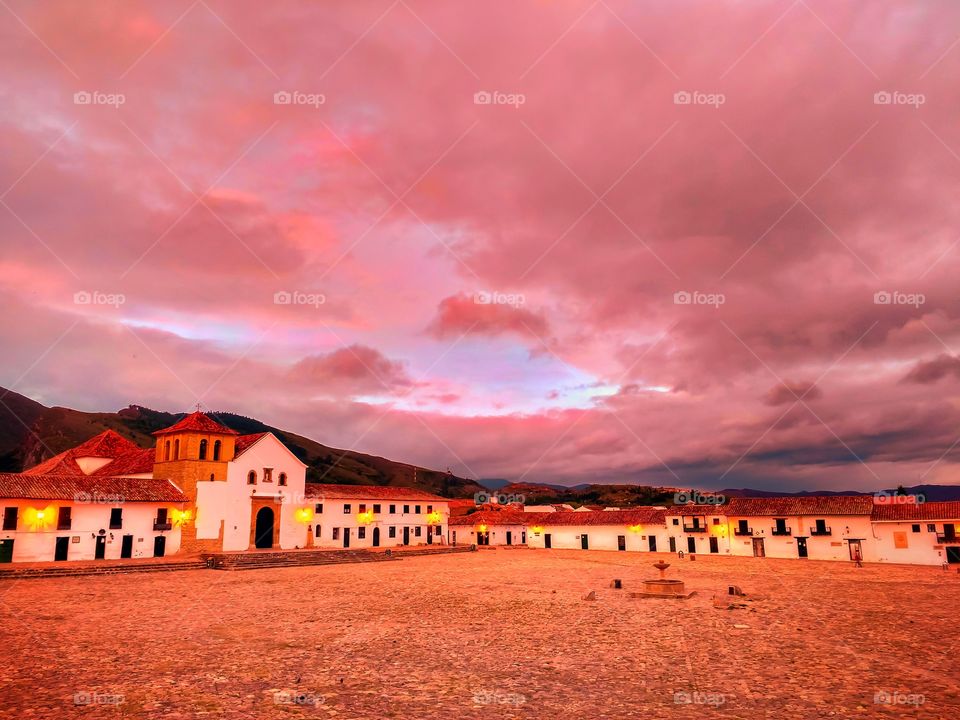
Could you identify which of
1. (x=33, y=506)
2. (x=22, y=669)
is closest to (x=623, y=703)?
(x=22, y=669)

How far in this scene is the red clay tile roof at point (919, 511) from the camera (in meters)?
47.0

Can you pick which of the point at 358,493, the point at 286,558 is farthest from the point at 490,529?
the point at 286,558

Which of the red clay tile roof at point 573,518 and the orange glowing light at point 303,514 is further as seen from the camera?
the red clay tile roof at point 573,518

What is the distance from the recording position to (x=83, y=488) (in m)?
39.6

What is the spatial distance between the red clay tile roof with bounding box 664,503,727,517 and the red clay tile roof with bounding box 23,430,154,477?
153 feet

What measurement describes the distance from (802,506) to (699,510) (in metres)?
9.01

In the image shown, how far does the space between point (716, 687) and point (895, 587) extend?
23.4m

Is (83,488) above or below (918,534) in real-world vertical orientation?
above

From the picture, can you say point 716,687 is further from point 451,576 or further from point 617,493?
point 617,493

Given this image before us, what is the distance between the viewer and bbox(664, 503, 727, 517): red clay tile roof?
58.1 metres

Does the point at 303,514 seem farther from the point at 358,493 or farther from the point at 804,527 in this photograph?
the point at 804,527

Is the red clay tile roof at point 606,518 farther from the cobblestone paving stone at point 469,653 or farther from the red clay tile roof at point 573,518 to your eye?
the cobblestone paving stone at point 469,653

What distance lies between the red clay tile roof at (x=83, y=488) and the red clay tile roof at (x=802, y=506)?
46.8 metres

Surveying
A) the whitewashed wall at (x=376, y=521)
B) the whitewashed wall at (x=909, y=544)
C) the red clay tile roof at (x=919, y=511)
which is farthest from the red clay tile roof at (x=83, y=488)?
the red clay tile roof at (x=919, y=511)
